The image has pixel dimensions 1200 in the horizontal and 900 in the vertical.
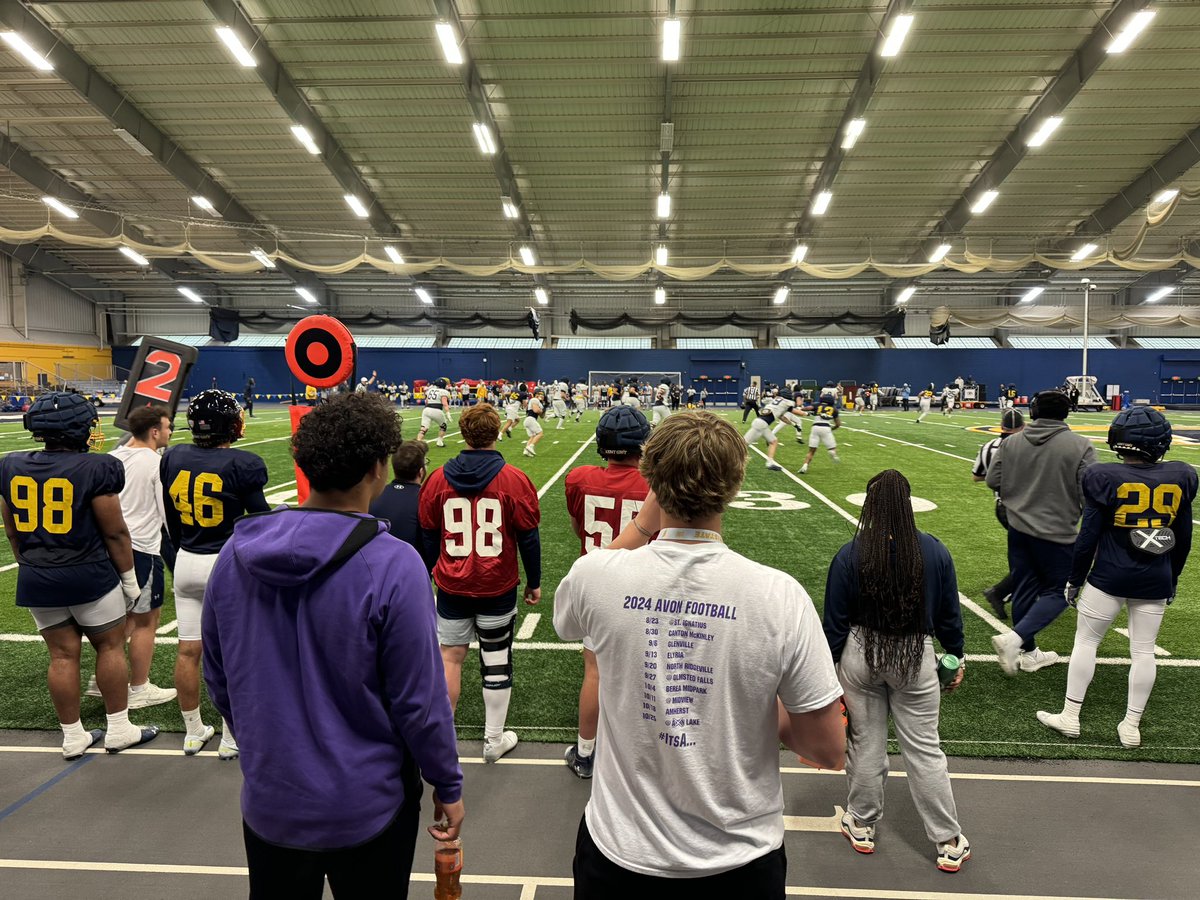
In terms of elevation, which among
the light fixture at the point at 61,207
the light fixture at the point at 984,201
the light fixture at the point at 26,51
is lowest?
the light fixture at the point at 61,207

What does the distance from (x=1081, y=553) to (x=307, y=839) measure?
167 inches

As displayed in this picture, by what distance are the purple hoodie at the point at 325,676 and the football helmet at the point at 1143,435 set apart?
155 inches

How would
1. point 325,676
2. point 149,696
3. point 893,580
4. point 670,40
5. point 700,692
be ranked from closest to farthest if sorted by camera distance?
point 700,692
point 325,676
point 893,580
point 149,696
point 670,40

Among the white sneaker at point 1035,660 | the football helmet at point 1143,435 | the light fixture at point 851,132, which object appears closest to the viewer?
the football helmet at point 1143,435

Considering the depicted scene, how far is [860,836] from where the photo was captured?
313cm

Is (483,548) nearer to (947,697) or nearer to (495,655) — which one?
(495,655)

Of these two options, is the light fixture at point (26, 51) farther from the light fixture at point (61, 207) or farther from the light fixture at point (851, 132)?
the light fixture at point (851, 132)

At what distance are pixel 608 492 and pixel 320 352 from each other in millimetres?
2553

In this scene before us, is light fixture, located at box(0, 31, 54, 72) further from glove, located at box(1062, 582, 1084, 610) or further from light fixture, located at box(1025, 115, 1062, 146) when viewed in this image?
light fixture, located at box(1025, 115, 1062, 146)

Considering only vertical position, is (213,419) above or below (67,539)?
above

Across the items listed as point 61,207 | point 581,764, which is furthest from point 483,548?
point 61,207

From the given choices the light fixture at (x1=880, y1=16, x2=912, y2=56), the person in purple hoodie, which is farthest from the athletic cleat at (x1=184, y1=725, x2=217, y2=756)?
the light fixture at (x1=880, y1=16, x2=912, y2=56)

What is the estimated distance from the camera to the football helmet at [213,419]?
372 cm

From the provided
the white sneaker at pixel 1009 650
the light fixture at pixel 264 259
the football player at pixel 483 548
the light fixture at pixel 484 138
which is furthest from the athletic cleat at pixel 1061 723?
the light fixture at pixel 264 259
